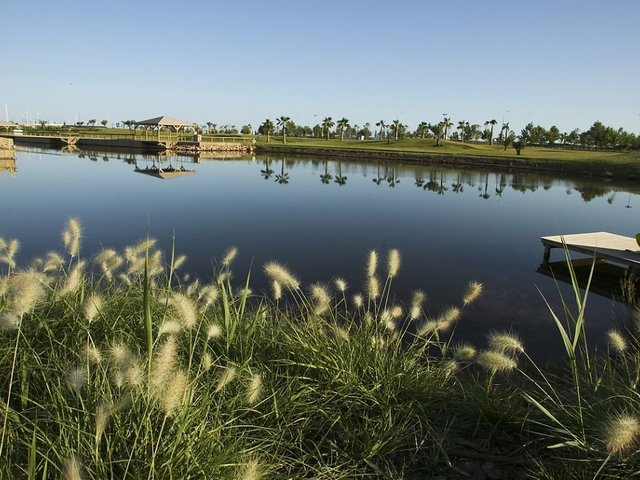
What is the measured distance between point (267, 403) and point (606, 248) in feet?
39.5

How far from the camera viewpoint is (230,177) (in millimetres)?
34062

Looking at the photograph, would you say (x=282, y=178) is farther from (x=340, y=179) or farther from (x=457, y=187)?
(x=457, y=187)

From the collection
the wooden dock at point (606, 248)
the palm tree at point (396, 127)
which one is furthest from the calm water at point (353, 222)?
the palm tree at point (396, 127)

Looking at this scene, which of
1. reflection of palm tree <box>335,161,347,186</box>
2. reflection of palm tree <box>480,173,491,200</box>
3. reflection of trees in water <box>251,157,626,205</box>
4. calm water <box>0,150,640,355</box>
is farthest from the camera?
reflection of palm tree <box>335,161,347,186</box>

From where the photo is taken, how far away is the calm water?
10.2 metres

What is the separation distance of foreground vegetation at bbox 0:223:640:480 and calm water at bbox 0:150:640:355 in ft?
11.3

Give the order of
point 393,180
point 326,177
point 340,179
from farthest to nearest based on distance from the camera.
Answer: point 326,177, point 393,180, point 340,179

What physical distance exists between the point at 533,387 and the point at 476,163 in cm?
4646

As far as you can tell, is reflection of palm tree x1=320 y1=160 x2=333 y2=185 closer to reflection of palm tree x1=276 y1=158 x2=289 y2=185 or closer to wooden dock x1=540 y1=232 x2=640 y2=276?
reflection of palm tree x1=276 y1=158 x2=289 y2=185

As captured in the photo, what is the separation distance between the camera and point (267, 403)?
310 centimetres

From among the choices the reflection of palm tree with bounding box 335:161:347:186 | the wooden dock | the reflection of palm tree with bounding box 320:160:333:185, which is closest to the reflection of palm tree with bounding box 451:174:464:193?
the reflection of palm tree with bounding box 335:161:347:186

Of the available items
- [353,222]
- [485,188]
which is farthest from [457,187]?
[353,222]

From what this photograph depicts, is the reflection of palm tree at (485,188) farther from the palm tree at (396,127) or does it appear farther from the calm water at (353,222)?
the palm tree at (396,127)

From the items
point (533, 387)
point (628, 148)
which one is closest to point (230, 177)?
point (533, 387)
